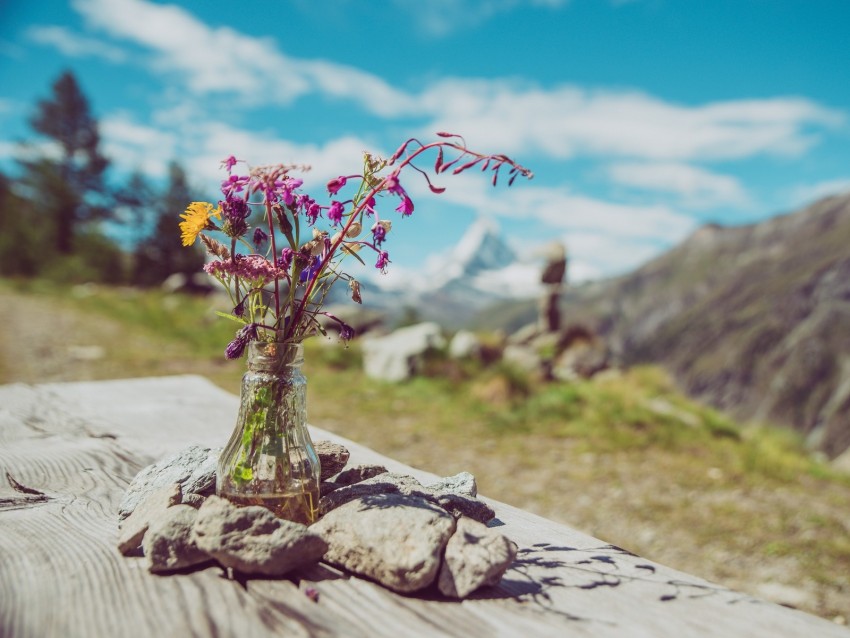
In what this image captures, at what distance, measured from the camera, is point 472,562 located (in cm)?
119

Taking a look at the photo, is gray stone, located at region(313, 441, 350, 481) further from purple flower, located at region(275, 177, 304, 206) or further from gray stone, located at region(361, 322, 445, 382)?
gray stone, located at region(361, 322, 445, 382)

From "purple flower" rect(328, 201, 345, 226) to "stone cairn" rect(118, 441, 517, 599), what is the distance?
60 cm

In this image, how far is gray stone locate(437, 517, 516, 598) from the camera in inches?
46.3

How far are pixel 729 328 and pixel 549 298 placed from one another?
477ft

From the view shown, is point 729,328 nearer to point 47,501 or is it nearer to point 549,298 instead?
point 549,298

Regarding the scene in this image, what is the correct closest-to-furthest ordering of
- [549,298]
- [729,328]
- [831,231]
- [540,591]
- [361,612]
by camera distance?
1. [361,612]
2. [540,591]
3. [549,298]
4. [729,328]
5. [831,231]

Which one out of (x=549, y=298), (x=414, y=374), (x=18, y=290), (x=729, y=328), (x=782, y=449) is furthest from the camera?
(x=729, y=328)

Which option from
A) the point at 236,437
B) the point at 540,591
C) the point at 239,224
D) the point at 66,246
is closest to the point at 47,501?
the point at 236,437

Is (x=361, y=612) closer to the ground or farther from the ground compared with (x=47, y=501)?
farther from the ground

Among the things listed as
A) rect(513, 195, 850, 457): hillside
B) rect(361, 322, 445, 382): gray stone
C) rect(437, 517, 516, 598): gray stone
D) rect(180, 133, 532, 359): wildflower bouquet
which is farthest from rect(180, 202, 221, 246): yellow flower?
rect(513, 195, 850, 457): hillside

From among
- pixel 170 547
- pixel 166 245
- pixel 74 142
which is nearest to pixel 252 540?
pixel 170 547

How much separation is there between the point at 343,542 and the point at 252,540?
18 cm

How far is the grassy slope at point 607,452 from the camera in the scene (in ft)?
14.3

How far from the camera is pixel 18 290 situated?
69.4 ft
